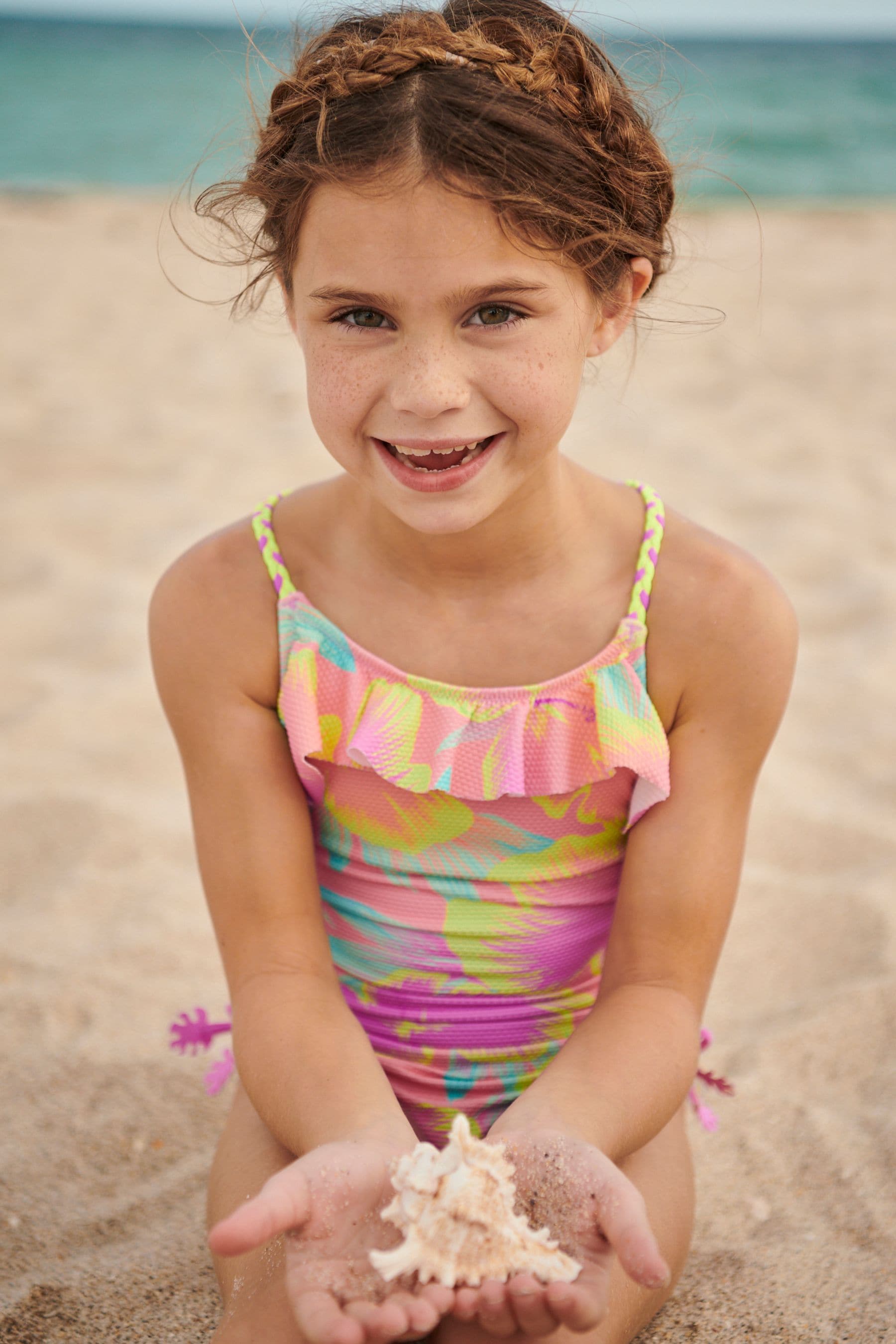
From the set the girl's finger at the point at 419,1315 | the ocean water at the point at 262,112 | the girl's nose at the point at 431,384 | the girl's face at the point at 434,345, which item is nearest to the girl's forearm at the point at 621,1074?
the girl's finger at the point at 419,1315

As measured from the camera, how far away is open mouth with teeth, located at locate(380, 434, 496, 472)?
1526 millimetres

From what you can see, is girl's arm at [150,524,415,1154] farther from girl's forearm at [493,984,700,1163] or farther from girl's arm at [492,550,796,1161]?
girl's arm at [492,550,796,1161]

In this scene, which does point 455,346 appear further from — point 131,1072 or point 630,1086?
point 131,1072

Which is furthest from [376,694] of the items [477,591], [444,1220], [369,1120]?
[444,1220]

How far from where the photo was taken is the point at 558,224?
4.81 feet

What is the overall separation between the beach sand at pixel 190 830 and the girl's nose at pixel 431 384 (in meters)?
0.52

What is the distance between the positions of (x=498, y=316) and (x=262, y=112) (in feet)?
2.28

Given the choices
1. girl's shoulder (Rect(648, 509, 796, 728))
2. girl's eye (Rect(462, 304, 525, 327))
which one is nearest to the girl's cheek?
girl's eye (Rect(462, 304, 525, 327))

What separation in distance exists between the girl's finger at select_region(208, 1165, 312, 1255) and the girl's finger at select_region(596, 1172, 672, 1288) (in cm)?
31

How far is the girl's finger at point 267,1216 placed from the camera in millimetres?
1151

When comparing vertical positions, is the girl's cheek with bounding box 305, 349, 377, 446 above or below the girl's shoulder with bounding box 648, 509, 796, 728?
above

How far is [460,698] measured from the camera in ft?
5.59

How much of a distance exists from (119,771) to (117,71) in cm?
2664

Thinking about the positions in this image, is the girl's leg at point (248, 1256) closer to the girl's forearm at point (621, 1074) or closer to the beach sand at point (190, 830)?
the beach sand at point (190, 830)
